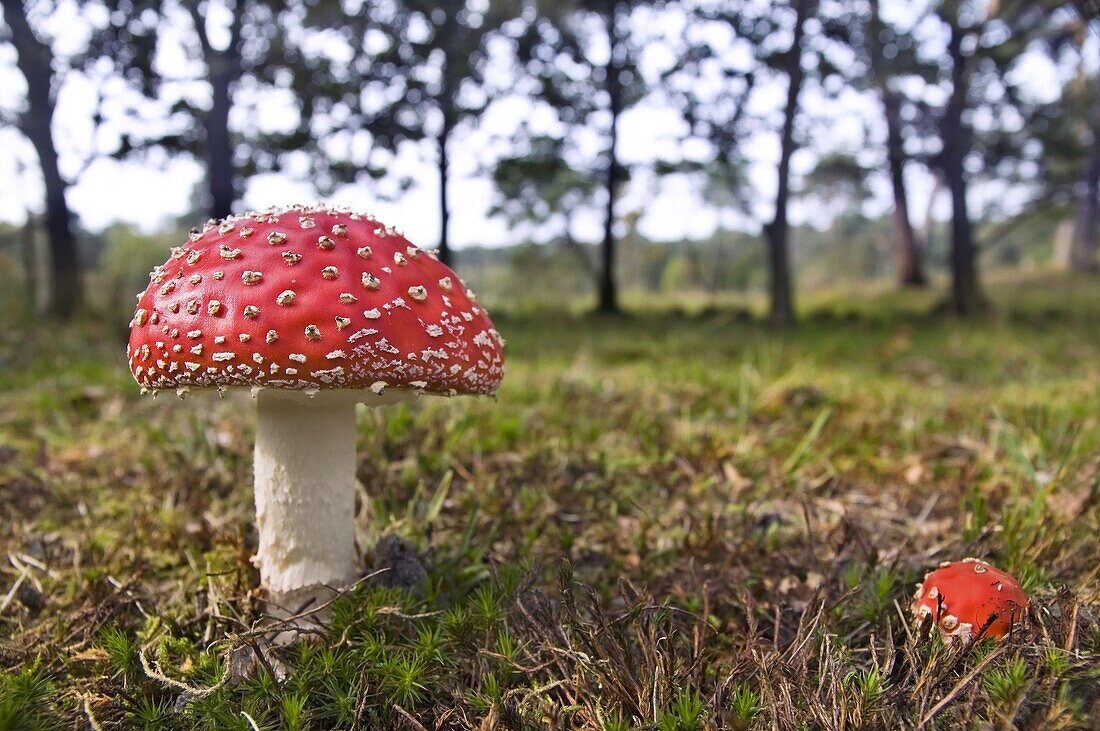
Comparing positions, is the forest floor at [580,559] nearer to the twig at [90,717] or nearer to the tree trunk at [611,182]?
the twig at [90,717]

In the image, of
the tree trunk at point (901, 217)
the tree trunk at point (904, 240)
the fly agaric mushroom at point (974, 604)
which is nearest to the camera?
the fly agaric mushroom at point (974, 604)

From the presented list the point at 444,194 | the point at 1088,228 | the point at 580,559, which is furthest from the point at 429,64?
the point at 1088,228

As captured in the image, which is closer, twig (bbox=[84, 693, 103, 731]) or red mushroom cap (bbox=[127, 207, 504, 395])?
twig (bbox=[84, 693, 103, 731])

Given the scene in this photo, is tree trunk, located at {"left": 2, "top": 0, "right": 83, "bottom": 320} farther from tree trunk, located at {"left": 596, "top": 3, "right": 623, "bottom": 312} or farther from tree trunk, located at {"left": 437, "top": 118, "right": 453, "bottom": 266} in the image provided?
tree trunk, located at {"left": 596, "top": 3, "right": 623, "bottom": 312}

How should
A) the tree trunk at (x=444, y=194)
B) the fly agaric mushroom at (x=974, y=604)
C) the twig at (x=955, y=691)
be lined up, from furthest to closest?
the tree trunk at (x=444, y=194), the fly agaric mushroom at (x=974, y=604), the twig at (x=955, y=691)

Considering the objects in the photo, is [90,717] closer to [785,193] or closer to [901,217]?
[785,193]

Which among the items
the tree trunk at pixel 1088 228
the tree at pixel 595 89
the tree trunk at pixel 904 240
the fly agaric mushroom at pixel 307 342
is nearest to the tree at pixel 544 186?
the tree at pixel 595 89

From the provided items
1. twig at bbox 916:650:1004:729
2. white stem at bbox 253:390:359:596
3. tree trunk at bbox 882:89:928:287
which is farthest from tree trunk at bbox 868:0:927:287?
white stem at bbox 253:390:359:596
